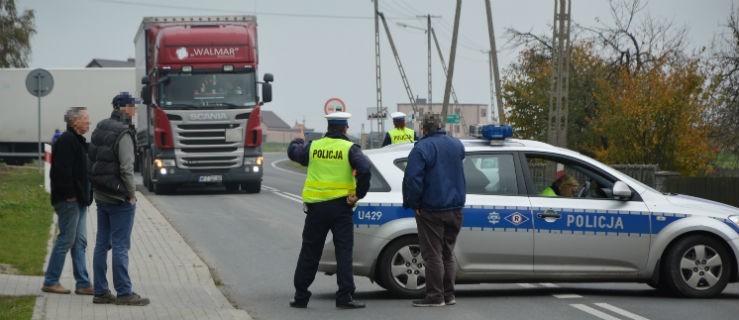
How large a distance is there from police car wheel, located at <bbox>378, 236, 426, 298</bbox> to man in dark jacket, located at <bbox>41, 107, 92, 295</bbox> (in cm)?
268

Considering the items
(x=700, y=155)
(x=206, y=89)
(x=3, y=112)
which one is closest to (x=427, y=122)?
(x=206, y=89)

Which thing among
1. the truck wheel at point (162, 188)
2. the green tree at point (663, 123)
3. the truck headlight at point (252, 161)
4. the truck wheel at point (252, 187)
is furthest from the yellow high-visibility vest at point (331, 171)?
the green tree at point (663, 123)

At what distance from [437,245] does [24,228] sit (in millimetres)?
8902

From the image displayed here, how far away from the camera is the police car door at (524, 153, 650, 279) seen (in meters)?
10.4

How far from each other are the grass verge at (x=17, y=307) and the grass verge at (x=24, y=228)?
2.07m

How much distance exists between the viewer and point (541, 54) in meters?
50.6

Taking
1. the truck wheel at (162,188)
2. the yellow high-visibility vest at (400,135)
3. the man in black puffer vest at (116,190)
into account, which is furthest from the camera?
the truck wheel at (162,188)

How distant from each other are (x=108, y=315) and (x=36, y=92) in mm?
18604

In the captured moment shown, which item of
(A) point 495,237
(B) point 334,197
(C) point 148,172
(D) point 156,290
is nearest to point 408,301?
(A) point 495,237

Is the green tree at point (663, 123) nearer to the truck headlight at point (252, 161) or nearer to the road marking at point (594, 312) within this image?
the truck headlight at point (252, 161)

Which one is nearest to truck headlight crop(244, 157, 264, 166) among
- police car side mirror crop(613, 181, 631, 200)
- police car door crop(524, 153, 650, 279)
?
→ police car door crop(524, 153, 650, 279)

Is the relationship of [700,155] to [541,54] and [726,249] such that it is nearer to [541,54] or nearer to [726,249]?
[541,54]

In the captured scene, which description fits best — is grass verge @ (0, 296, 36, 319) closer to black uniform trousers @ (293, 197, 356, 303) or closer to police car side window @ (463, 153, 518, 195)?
black uniform trousers @ (293, 197, 356, 303)

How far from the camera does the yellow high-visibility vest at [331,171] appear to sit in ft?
32.0
